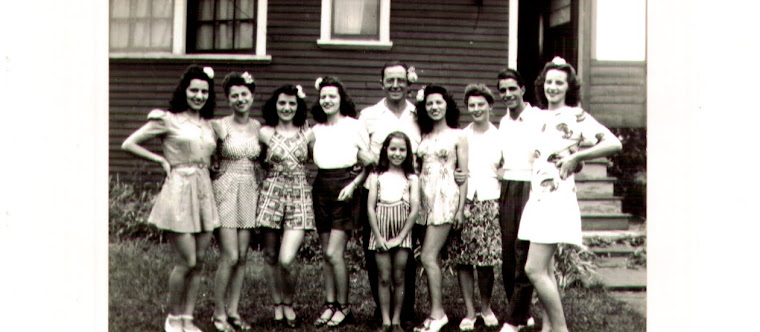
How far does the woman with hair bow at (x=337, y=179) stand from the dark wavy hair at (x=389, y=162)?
5.6 inches

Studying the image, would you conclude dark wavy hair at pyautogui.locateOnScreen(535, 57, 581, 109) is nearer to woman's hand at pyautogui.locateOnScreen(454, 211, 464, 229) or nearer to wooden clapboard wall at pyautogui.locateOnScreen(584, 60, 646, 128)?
wooden clapboard wall at pyautogui.locateOnScreen(584, 60, 646, 128)

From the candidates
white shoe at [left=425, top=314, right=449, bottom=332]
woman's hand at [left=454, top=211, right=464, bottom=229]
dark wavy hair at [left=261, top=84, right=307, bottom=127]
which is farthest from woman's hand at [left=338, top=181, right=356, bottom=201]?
white shoe at [left=425, top=314, right=449, bottom=332]

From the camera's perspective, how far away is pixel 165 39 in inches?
198

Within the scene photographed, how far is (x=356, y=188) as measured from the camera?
15.1 feet

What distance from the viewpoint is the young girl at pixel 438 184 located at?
4.51 m

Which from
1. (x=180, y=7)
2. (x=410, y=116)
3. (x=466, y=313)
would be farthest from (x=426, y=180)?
(x=180, y=7)

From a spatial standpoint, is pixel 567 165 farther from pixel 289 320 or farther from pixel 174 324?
pixel 174 324

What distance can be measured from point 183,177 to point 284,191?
62cm

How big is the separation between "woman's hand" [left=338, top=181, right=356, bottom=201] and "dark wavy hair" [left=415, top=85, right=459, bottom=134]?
55 centimetres

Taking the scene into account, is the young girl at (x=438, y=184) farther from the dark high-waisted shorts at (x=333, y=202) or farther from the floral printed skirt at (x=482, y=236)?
the dark high-waisted shorts at (x=333, y=202)

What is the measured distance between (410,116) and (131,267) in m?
2.12

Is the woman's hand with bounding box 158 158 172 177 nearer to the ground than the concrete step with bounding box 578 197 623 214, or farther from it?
farther from it

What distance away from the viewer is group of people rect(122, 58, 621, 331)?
424 centimetres
